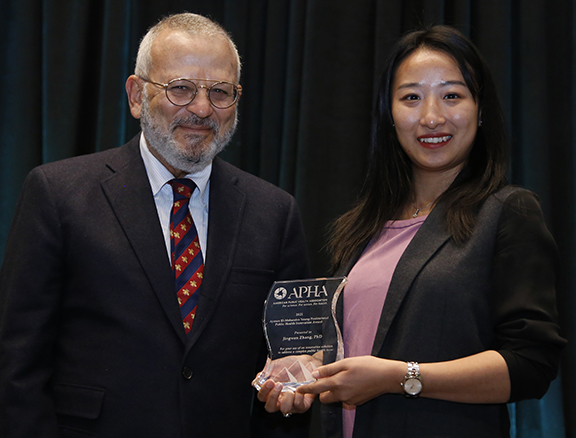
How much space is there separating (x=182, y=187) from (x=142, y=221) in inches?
7.6

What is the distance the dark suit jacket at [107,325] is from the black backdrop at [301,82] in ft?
3.77

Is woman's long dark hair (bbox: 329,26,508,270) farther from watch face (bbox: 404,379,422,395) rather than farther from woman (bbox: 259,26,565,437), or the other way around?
watch face (bbox: 404,379,422,395)

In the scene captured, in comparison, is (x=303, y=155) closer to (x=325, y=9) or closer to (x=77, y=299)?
(x=325, y=9)

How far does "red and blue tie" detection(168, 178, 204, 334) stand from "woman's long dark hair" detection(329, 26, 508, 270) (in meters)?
0.46

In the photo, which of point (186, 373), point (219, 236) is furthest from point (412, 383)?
point (219, 236)

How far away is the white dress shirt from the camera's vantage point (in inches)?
74.0

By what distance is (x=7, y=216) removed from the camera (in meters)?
2.95

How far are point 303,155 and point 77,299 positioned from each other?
4.74 feet

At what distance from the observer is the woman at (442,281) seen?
1.47 meters

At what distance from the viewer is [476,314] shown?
1.54 meters

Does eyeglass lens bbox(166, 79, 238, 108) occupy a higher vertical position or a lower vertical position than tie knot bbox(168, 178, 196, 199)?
higher

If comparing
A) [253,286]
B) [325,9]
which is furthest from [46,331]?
[325,9]

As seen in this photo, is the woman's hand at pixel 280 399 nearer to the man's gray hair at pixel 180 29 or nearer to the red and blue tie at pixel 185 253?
the red and blue tie at pixel 185 253

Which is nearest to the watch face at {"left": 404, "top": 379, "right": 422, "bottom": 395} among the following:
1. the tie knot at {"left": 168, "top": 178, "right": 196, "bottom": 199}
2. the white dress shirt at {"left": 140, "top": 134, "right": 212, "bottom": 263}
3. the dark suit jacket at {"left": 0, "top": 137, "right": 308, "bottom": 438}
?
the dark suit jacket at {"left": 0, "top": 137, "right": 308, "bottom": 438}
